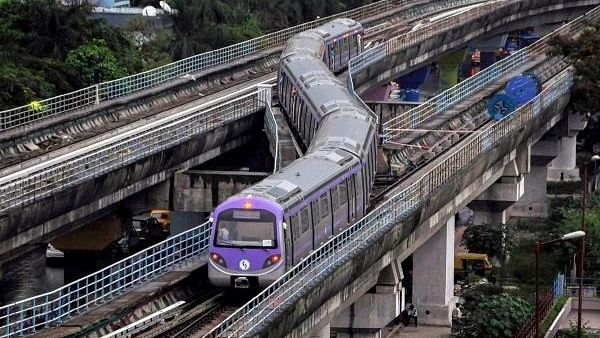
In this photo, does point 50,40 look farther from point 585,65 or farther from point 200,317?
point 200,317

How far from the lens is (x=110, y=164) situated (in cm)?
5938

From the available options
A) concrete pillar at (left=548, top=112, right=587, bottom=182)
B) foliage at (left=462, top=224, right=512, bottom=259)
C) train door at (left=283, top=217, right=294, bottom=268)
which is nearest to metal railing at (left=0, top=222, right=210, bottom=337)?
train door at (left=283, top=217, right=294, bottom=268)

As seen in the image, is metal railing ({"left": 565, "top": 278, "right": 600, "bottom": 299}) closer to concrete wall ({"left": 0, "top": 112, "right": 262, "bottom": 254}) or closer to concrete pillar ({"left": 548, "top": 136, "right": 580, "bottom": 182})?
concrete wall ({"left": 0, "top": 112, "right": 262, "bottom": 254})

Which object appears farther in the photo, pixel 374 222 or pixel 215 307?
pixel 374 222

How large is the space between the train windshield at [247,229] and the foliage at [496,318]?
15.5m

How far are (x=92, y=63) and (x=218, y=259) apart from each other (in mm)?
42219

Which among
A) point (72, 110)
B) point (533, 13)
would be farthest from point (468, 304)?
point (533, 13)

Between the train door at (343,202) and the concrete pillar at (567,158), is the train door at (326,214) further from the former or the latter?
the concrete pillar at (567,158)

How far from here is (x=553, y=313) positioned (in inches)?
2486

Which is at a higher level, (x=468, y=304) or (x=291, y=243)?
(x=291, y=243)

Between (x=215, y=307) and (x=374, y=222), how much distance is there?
8.61 meters

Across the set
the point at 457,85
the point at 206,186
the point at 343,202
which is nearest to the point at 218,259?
the point at 343,202

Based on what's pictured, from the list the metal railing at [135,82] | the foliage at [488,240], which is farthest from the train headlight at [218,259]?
the foliage at [488,240]

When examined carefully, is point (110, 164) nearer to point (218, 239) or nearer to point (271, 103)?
point (218, 239)
